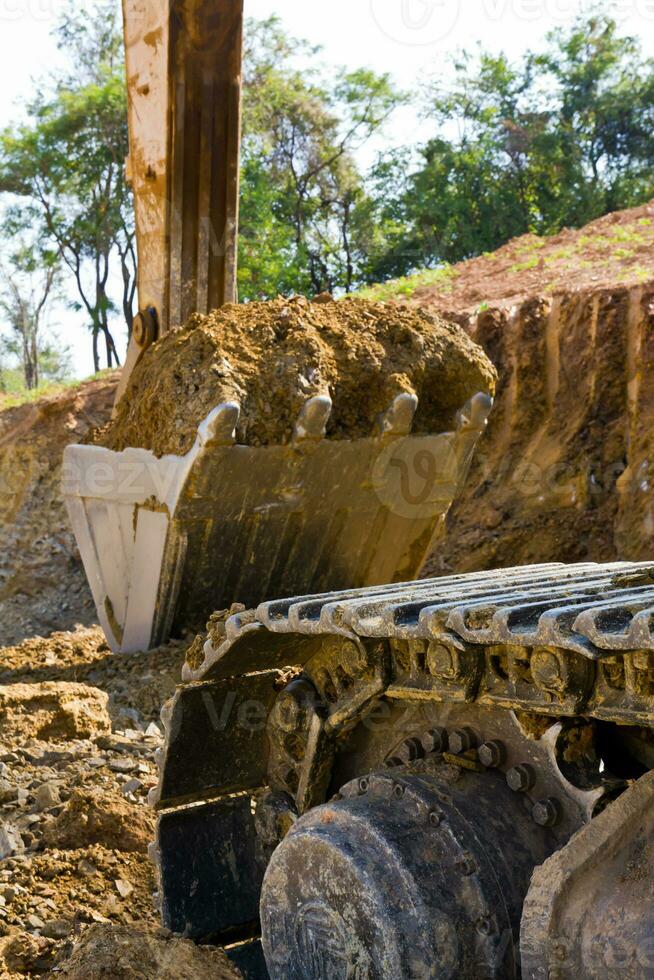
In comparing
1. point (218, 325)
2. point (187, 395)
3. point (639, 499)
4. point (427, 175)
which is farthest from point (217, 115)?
point (427, 175)

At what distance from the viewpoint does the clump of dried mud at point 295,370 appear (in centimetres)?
539

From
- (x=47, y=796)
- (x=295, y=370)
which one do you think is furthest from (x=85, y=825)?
(x=295, y=370)

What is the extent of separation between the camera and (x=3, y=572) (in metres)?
9.89

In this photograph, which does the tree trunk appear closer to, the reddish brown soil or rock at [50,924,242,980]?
the reddish brown soil

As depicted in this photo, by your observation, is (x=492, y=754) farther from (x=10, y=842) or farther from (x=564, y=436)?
(x=564, y=436)

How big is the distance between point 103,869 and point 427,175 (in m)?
22.9

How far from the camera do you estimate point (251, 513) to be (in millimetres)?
5562

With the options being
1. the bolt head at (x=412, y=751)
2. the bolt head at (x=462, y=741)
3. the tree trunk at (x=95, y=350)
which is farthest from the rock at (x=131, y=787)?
the tree trunk at (x=95, y=350)

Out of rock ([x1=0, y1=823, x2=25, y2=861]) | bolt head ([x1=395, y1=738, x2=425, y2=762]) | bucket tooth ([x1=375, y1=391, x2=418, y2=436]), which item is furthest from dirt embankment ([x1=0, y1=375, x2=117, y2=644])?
bolt head ([x1=395, y1=738, x2=425, y2=762])

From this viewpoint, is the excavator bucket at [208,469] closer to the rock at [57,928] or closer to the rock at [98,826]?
the rock at [98,826]

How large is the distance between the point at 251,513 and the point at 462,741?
9.66ft

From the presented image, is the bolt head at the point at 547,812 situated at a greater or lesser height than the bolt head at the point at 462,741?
lesser

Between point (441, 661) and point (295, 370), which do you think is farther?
point (295, 370)

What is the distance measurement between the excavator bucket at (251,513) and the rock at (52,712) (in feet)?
2.44
